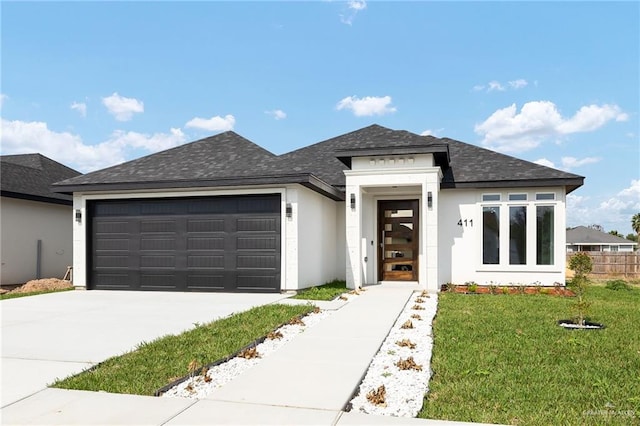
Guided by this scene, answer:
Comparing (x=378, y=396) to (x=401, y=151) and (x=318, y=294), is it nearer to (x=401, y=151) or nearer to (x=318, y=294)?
(x=318, y=294)

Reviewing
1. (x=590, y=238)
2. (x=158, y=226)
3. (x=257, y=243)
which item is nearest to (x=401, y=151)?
(x=257, y=243)

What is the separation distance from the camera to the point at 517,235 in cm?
1237

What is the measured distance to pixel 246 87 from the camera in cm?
1605

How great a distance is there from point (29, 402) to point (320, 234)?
946cm

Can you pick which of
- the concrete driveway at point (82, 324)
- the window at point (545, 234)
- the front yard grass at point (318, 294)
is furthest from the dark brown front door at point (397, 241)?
the concrete driveway at point (82, 324)

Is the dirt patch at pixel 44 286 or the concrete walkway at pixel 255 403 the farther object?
the dirt patch at pixel 44 286

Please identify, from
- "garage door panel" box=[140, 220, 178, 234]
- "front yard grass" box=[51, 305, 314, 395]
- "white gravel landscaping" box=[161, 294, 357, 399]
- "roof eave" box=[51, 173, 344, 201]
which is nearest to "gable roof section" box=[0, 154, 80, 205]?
"roof eave" box=[51, 173, 344, 201]

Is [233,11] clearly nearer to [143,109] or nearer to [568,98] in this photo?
[143,109]

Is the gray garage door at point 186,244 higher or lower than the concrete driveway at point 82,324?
higher

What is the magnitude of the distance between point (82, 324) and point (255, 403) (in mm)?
4860

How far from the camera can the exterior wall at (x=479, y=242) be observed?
1216 cm

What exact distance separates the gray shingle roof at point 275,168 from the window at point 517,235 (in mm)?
840

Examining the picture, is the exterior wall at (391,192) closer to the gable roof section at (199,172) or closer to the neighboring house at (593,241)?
the gable roof section at (199,172)

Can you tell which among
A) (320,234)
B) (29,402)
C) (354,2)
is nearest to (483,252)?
(320,234)
